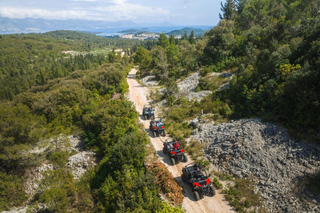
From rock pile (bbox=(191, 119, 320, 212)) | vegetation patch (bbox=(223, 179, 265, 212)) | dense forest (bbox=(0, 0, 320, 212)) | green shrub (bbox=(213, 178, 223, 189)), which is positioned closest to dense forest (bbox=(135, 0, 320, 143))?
dense forest (bbox=(0, 0, 320, 212))

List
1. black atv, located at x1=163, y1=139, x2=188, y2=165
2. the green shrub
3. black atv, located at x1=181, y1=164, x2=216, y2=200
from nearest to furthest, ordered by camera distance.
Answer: black atv, located at x1=181, y1=164, x2=216, y2=200, the green shrub, black atv, located at x1=163, y1=139, x2=188, y2=165

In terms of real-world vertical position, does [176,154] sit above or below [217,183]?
above

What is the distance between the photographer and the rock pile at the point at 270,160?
909 cm

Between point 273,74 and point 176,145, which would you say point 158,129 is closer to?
point 176,145

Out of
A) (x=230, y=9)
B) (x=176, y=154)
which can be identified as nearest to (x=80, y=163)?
(x=176, y=154)

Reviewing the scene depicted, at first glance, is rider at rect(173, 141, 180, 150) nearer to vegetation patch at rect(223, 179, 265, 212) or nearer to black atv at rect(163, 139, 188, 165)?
black atv at rect(163, 139, 188, 165)

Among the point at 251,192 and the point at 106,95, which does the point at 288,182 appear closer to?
the point at 251,192

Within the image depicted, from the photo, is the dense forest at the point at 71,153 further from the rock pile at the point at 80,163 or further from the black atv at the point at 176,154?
the black atv at the point at 176,154

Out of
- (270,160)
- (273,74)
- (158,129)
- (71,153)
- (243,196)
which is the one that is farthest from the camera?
(71,153)

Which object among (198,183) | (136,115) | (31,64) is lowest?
(31,64)

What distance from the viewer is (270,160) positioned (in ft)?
36.1

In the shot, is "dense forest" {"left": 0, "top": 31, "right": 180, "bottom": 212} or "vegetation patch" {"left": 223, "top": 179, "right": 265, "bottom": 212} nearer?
"vegetation patch" {"left": 223, "top": 179, "right": 265, "bottom": 212}

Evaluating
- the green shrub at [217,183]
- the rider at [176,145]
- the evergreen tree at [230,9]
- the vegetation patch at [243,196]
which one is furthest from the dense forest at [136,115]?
the evergreen tree at [230,9]

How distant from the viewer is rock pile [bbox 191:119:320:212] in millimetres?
9090
